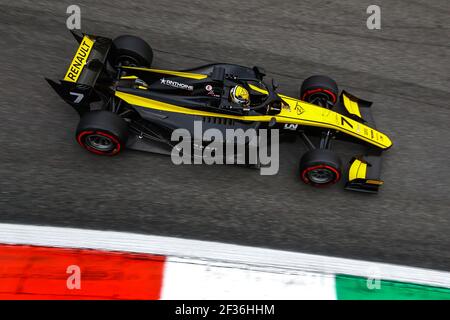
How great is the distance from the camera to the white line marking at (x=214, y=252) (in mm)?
4344

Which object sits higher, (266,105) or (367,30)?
(367,30)

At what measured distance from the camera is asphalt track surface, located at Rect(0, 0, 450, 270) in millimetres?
4781

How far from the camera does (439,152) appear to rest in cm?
594

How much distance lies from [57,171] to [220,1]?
4.75m

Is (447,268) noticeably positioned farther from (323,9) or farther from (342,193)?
(323,9)

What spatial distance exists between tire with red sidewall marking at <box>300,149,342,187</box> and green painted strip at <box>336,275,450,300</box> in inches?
51.7

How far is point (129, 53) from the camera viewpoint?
17.9 feet

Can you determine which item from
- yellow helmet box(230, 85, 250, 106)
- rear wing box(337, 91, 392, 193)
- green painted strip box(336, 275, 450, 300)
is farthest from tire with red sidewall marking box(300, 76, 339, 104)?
green painted strip box(336, 275, 450, 300)

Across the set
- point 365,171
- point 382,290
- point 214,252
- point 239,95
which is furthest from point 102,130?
point 382,290

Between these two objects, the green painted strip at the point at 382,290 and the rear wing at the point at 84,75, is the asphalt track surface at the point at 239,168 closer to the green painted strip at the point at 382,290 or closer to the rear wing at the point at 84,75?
the green painted strip at the point at 382,290

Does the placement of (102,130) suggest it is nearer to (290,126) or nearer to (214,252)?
(214,252)

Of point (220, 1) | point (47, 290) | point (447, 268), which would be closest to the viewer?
point (47, 290)
